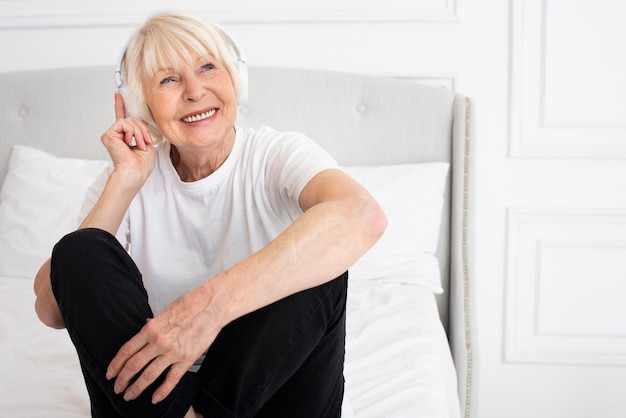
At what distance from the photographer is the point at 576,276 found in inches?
90.2

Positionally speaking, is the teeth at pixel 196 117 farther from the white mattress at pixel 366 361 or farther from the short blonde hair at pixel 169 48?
the white mattress at pixel 366 361

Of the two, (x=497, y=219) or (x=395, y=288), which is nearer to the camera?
(x=395, y=288)

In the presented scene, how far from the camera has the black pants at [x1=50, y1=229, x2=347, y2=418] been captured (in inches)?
42.5

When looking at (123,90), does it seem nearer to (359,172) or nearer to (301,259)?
(301,259)

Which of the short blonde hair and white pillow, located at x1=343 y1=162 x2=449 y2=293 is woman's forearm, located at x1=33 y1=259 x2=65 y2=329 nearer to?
the short blonde hair

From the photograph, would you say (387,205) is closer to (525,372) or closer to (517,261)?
(517,261)

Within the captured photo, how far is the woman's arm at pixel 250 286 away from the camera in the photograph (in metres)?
1.05

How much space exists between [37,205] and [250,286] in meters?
1.33

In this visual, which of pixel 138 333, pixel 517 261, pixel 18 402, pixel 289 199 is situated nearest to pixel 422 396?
pixel 289 199

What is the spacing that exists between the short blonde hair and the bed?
655 millimetres

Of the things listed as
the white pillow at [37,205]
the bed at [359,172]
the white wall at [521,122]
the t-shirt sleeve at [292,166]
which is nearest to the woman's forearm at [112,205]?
the t-shirt sleeve at [292,166]

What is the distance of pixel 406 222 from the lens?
6.75 feet

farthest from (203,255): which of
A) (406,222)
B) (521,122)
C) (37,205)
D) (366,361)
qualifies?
(521,122)

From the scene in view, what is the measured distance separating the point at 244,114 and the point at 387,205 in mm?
569
